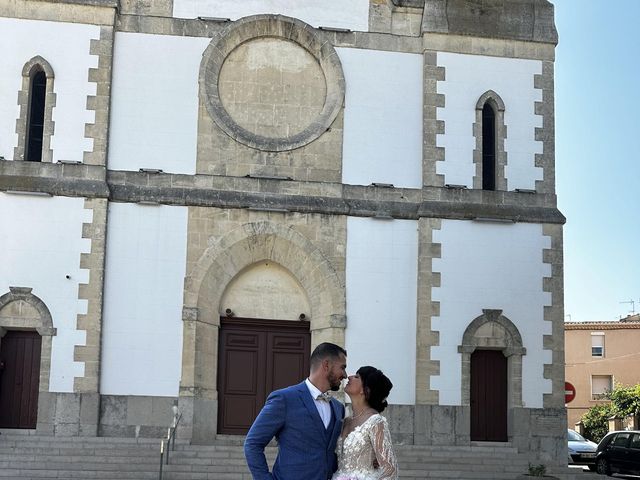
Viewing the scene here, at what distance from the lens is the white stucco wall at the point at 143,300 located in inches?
718

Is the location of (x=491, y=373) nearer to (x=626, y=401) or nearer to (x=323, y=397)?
(x=323, y=397)

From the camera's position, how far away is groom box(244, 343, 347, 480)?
21.3 ft

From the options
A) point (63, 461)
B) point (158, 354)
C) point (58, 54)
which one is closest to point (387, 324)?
point (158, 354)

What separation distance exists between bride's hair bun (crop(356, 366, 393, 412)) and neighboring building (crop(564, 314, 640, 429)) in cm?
4146

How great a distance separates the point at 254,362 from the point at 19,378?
13.3 feet

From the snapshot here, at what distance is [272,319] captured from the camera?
1928 centimetres

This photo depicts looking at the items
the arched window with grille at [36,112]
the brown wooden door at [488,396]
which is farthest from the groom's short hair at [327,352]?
the arched window with grille at [36,112]

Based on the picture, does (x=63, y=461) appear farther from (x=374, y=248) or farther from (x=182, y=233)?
(x=374, y=248)

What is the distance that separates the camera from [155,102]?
62.4 feet

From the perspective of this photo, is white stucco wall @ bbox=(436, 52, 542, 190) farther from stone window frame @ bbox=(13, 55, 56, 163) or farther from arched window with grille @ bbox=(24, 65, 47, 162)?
arched window with grille @ bbox=(24, 65, 47, 162)

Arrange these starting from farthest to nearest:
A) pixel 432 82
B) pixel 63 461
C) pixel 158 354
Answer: pixel 432 82
pixel 158 354
pixel 63 461

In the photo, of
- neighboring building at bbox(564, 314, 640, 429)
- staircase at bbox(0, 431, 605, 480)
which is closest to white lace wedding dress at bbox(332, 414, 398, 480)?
staircase at bbox(0, 431, 605, 480)

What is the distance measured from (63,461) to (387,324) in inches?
238

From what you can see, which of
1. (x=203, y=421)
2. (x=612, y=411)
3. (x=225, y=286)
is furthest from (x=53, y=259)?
(x=612, y=411)
